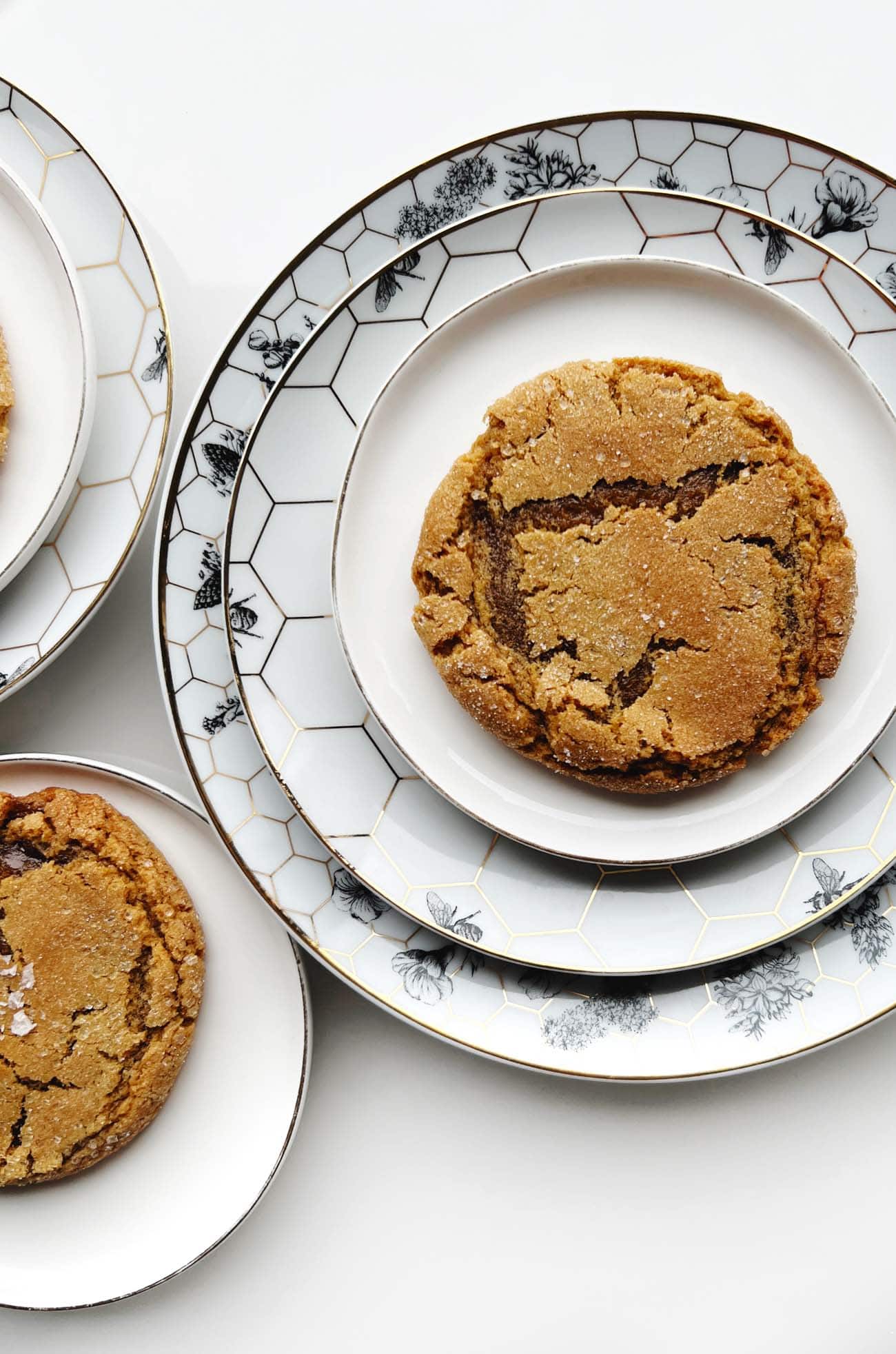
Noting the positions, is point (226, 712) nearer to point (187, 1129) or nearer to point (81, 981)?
point (81, 981)

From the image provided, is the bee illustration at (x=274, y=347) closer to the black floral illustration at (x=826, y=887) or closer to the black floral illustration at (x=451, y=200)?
the black floral illustration at (x=451, y=200)

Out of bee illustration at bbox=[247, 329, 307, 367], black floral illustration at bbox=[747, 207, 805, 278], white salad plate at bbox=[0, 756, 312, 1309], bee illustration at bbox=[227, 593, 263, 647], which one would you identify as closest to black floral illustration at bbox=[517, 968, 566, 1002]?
white salad plate at bbox=[0, 756, 312, 1309]

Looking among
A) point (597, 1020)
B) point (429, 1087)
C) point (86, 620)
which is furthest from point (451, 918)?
point (86, 620)

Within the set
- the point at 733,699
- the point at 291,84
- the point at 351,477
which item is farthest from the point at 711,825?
the point at 291,84

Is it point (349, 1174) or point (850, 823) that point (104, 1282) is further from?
point (850, 823)

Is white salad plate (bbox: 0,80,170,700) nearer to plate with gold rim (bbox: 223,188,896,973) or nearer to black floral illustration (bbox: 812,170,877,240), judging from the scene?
plate with gold rim (bbox: 223,188,896,973)

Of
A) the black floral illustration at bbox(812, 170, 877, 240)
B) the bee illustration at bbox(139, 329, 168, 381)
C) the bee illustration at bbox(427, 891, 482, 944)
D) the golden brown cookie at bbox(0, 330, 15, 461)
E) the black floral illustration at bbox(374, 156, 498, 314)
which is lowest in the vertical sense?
the bee illustration at bbox(427, 891, 482, 944)
